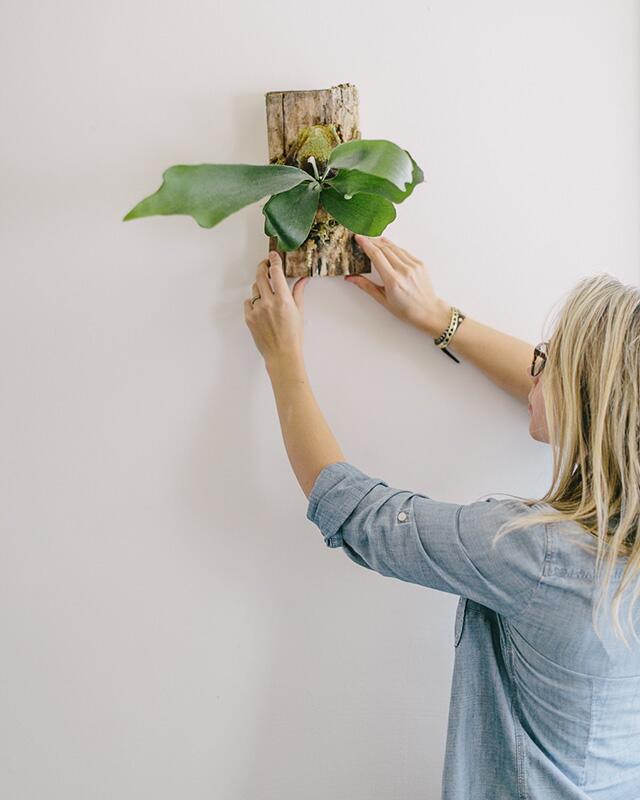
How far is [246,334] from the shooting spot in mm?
1192

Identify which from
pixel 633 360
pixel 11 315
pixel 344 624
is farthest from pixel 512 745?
pixel 11 315

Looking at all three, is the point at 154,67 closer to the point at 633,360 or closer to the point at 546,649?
the point at 633,360

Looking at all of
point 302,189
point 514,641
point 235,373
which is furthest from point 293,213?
point 514,641

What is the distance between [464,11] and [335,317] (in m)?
0.56

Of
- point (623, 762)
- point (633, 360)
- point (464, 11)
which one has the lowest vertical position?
point (623, 762)

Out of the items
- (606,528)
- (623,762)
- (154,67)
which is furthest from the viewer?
(154,67)

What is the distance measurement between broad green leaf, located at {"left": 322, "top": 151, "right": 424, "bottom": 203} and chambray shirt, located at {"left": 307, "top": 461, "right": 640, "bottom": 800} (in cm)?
40

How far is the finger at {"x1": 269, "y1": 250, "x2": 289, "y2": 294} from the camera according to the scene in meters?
1.11

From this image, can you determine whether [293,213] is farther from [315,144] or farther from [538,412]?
[538,412]

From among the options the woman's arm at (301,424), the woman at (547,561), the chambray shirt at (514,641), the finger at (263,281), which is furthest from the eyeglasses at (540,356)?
the finger at (263,281)

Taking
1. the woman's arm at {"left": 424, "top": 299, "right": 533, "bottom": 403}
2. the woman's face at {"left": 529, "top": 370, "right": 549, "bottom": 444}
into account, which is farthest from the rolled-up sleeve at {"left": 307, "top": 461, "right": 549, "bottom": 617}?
the woman's arm at {"left": 424, "top": 299, "right": 533, "bottom": 403}

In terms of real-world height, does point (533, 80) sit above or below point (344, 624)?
above

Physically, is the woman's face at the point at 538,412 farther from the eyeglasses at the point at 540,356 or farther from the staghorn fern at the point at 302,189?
the staghorn fern at the point at 302,189

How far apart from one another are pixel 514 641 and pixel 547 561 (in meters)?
0.17
